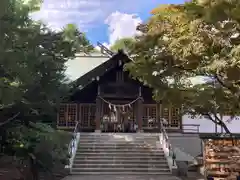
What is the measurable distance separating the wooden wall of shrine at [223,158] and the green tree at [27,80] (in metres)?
5.08

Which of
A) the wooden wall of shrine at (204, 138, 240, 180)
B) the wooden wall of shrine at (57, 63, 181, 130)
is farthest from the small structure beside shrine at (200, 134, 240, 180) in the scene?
the wooden wall of shrine at (57, 63, 181, 130)

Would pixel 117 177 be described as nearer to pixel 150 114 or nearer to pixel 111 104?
pixel 111 104

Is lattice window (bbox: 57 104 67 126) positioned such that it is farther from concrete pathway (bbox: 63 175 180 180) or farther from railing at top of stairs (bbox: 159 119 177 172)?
concrete pathway (bbox: 63 175 180 180)

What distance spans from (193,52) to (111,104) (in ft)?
45.2

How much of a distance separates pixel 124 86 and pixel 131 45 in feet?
38.1

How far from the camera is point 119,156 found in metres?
17.5

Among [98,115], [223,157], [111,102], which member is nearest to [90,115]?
[98,115]

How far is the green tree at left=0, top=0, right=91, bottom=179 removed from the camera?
10.8 meters

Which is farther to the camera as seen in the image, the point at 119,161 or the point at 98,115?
the point at 98,115

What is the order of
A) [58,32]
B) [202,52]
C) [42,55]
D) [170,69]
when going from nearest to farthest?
[202,52]
[170,69]
[42,55]
[58,32]

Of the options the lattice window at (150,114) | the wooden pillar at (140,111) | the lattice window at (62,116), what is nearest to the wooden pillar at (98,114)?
the lattice window at (62,116)

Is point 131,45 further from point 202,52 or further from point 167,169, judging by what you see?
point 167,169

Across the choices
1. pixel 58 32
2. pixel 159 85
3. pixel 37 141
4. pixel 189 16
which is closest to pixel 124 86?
pixel 58 32

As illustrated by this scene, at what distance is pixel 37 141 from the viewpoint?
44.3 ft
